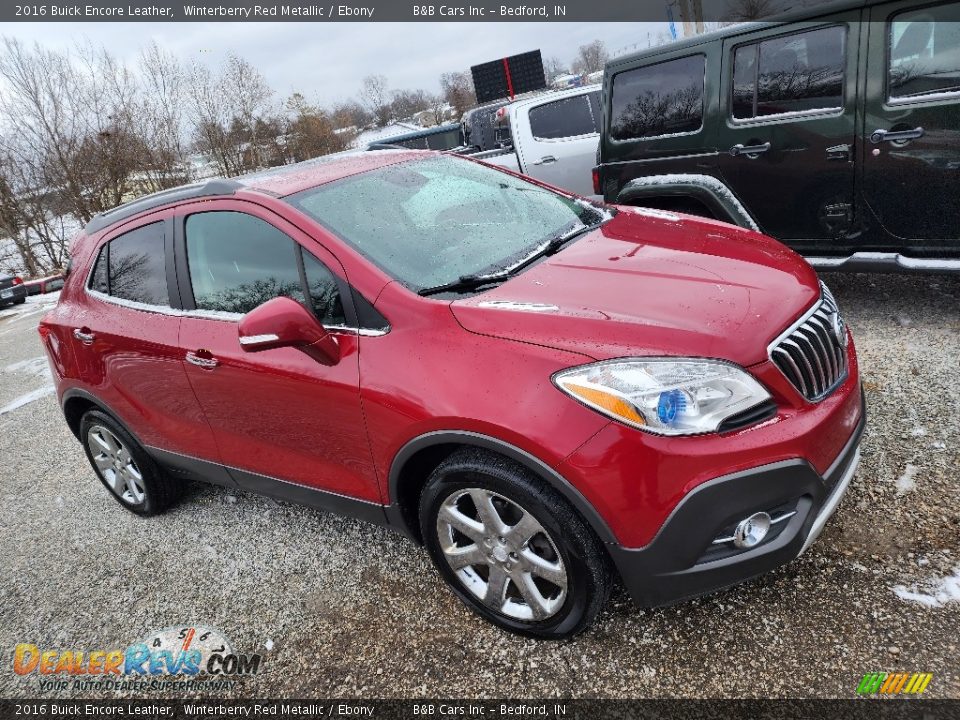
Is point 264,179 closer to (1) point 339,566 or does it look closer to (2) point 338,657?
(1) point 339,566

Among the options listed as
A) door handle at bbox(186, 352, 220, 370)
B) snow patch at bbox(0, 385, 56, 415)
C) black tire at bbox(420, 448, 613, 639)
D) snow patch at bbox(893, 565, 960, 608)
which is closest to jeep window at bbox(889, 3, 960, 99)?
snow patch at bbox(893, 565, 960, 608)

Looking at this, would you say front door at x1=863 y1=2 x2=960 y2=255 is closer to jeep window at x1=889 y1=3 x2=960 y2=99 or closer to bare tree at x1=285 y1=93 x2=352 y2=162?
jeep window at x1=889 y1=3 x2=960 y2=99

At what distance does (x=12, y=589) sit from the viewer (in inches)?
135

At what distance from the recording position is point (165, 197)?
3.19m

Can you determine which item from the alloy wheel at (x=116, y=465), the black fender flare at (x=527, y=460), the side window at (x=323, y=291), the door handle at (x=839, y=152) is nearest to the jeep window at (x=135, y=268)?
the alloy wheel at (x=116, y=465)

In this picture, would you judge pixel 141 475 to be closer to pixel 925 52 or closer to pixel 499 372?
pixel 499 372

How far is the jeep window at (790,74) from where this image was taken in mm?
4016

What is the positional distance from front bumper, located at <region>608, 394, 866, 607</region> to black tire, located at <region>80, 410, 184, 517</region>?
2780 mm

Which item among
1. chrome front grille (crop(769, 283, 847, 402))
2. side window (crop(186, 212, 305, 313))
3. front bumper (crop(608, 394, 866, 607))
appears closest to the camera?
front bumper (crop(608, 394, 866, 607))

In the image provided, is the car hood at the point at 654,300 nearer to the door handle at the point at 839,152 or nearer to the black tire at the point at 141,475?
the door handle at the point at 839,152

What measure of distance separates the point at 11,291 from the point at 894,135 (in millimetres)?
18765

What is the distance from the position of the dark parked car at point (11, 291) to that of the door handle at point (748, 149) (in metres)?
17.7

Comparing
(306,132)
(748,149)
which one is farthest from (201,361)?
(306,132)

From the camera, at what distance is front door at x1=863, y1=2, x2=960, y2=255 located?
363 centimetres
